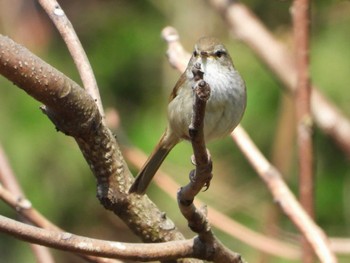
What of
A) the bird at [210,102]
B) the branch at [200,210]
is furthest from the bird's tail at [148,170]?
the branch at [200,210]

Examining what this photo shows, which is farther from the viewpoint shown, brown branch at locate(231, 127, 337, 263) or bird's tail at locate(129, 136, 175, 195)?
brown branch at locate(231, 127, 337, 263)

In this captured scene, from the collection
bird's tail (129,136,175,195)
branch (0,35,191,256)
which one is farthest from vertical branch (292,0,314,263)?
branch (0,35,191,256)

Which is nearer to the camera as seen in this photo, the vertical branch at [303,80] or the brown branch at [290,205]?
the brown branch at [290,205]

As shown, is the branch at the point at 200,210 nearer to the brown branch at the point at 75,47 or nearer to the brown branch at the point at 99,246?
the brown branch at the point at 99,246

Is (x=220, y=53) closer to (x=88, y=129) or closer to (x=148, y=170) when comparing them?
(x=148, y=170)

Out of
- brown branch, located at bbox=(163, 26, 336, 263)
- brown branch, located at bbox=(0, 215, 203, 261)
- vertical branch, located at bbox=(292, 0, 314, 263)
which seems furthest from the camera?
vertical branch, located at bbox=(292, 0, 314, 263)

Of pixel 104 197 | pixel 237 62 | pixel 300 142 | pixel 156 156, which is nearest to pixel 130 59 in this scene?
pixel 237 62

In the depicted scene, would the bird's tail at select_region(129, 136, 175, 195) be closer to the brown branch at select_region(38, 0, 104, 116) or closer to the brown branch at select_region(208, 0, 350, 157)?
the brown branch at select_region(38, 0, 104, 116)
